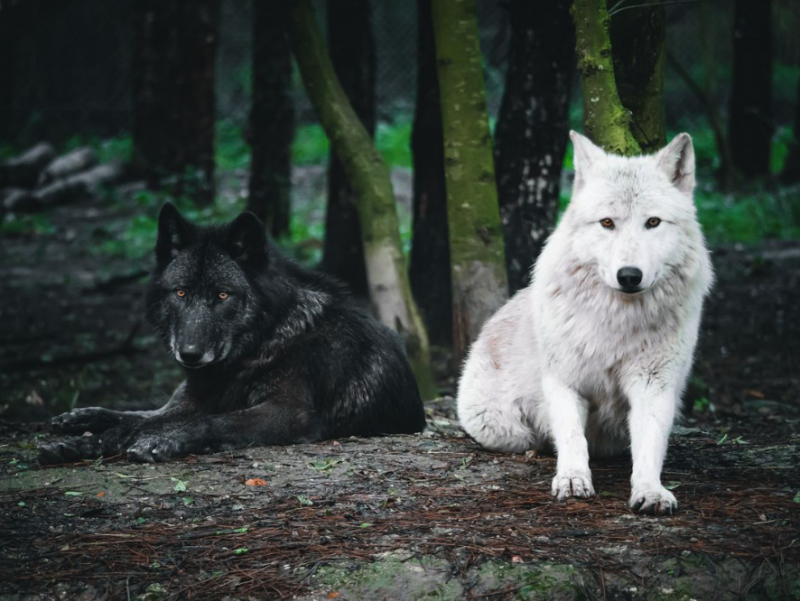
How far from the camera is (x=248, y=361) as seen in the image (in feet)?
17.3

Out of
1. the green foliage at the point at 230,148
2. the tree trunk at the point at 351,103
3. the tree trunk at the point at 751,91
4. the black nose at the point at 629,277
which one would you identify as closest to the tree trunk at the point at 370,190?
the tree trunk at the point at 351,103

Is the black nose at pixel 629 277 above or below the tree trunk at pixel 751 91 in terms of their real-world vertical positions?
below

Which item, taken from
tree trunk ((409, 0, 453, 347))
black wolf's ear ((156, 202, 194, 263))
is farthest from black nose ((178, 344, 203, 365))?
tree trunk ((409, 0, 453, 347))

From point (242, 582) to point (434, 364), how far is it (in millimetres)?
5533

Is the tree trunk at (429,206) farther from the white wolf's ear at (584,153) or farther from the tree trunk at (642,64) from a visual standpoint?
the white wolf's ear at (584,153)

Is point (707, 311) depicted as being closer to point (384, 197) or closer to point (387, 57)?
point (384, 197)

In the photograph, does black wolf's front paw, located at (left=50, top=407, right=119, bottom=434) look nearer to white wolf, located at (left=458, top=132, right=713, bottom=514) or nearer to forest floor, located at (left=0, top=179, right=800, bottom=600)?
forest floor, located at (left=0, top=179, right=800, bottom=600)

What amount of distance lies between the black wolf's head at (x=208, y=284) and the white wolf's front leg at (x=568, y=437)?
6.17 feet

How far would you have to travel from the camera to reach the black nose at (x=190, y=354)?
193 inches

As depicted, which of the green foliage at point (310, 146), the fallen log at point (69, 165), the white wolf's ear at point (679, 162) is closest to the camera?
the white wolf's ear at point (679, 162)

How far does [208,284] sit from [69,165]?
14.5 m

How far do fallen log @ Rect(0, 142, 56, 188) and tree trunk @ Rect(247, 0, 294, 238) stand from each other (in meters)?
7.29

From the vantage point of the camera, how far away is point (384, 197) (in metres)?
7.04

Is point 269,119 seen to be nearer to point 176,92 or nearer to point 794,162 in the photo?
point 176,92
